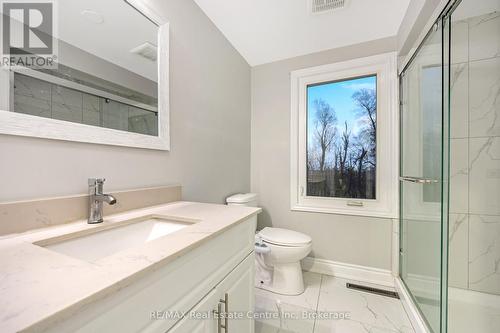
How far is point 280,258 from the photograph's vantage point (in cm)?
160

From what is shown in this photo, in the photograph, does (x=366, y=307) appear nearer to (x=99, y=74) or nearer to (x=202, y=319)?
(x=202, y=319)

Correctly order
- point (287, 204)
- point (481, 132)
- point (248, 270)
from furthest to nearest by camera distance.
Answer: point (287, 204) < point (481, 132) < point (248, 270)

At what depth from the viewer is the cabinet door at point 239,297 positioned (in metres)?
0.80

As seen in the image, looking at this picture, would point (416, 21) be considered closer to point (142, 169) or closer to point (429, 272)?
point (429, 272)

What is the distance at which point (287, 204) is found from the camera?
2.18m

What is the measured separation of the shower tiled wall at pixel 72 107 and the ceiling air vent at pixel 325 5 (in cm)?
141

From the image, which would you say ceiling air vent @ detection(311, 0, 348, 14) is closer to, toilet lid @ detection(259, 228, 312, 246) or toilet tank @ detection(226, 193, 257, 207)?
toilet tank @ detection(226, 193, 257, 207)

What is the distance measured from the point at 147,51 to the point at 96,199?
829 millimetres

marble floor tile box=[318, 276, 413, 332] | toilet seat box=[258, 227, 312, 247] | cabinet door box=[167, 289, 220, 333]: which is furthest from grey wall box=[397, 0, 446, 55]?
marble floor tile box=[318, 276, 413, 332]

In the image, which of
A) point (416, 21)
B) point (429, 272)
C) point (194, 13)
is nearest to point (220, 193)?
point (194, 13)

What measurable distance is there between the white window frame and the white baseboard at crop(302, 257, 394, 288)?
0.49 m

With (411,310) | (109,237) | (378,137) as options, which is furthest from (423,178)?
(109,237)

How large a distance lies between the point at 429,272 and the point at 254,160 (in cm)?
167

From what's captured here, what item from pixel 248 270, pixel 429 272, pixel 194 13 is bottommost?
pixel 429 272
